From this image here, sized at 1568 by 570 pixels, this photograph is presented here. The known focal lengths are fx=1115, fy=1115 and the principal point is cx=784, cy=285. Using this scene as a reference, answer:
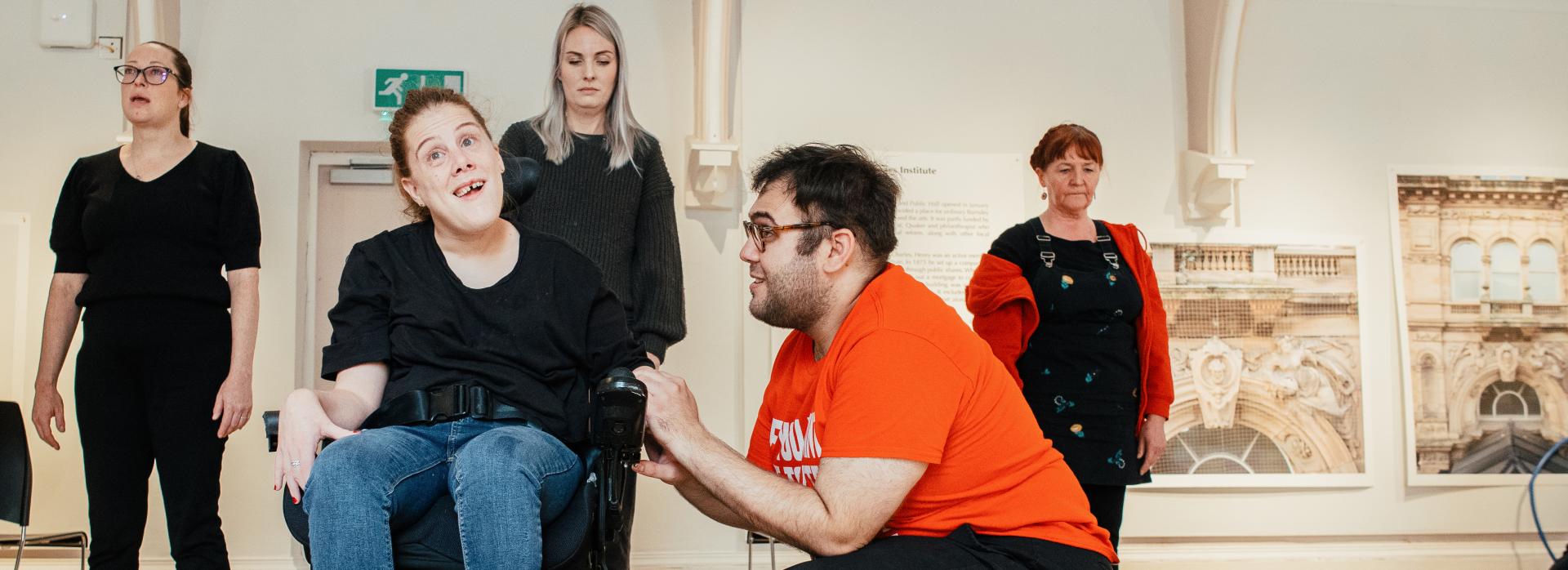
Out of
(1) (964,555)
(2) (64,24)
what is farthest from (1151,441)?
(2) (64,24)

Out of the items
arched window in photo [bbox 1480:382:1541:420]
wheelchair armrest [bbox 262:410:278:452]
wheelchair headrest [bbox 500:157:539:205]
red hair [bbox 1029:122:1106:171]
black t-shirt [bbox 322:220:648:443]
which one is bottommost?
arched window in photo [bbox 1480:382:1541:420]

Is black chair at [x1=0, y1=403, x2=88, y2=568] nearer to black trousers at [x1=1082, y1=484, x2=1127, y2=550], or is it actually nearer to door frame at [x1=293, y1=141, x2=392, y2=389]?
door frame at [x1=293, y1=141, x2=392, y2=389]

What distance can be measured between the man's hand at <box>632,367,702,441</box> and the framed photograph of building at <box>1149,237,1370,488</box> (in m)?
3.93

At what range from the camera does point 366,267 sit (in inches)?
80.5

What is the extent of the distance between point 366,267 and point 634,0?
335 cm

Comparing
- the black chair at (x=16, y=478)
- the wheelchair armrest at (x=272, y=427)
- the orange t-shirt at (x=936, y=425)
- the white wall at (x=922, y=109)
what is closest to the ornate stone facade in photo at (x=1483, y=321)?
the white wall at (x=922, y=109)

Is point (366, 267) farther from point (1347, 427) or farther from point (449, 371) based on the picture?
point (1347, 427)

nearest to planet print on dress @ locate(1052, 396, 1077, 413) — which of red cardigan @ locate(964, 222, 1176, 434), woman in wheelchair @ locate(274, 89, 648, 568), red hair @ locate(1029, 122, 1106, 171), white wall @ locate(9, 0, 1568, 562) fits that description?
red cardigan @ locate(964, 222, 1176, 434)

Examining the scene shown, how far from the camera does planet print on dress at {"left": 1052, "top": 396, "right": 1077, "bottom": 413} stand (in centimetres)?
326

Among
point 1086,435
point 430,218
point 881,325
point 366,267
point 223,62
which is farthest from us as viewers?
point 223,62

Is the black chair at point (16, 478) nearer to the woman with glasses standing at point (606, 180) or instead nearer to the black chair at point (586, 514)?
the woman with glasses standing at point (606, 180)

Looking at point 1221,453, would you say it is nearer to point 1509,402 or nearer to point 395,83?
point 1509,402

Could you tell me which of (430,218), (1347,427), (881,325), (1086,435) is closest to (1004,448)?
(881,325)

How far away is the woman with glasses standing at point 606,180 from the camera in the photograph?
2.98 meters
